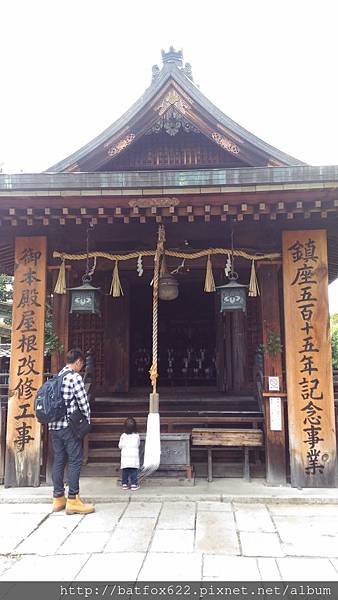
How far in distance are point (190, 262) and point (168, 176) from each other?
1.66 metres

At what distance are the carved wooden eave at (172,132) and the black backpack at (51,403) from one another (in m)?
5.18

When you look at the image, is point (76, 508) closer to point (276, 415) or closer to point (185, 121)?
point (276, 415)

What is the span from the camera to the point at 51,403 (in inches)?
207

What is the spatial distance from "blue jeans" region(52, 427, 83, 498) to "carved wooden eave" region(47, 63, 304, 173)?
567cm

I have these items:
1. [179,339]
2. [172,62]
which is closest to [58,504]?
[172,62]

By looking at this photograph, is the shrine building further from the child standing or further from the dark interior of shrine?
the dark interior of shrine

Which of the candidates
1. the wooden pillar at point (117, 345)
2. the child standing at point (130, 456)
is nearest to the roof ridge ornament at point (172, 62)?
the wooden pillar at point (117, 345)

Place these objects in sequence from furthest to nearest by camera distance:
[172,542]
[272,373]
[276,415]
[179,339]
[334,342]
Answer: [334,342]
[179,339]
[272,373]
[276,415]
[172,542]

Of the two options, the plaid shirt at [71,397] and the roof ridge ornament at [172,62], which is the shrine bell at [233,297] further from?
the roof ridge ornament at [172,62]

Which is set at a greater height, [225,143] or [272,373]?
[225,143]

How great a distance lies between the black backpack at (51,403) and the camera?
5.25 meters

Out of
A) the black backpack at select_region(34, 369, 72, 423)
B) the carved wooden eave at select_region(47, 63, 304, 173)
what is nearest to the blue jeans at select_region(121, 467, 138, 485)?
the black backpack at select_region(34, 369, 72, 423)

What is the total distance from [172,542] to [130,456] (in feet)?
6.00

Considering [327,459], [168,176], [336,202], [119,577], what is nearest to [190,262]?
[168,176]
